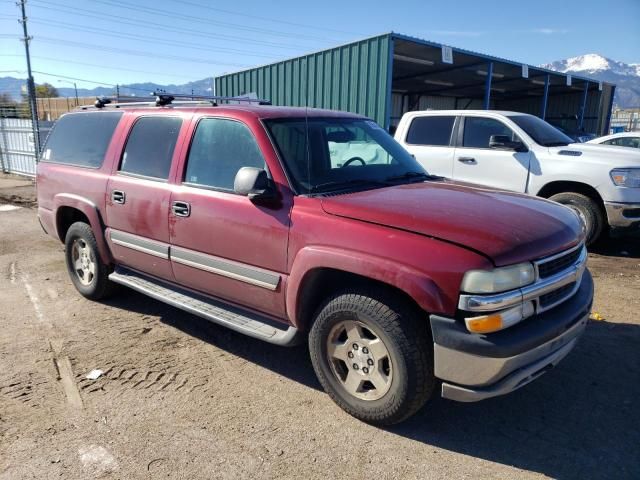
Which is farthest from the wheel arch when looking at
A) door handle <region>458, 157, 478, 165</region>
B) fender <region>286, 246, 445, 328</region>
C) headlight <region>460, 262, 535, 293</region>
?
fender <region>286, 246, 445, 328</region>

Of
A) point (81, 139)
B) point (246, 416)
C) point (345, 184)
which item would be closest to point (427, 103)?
point (81, 139)

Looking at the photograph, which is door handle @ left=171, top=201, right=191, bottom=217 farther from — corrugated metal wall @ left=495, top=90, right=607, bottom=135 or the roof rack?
corrugated metal wall @ left=495, top=90, right=607, bottom=135

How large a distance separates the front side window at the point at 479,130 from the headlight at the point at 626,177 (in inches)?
66.2

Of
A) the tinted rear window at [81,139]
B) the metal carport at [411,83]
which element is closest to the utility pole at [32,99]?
the metal carport at [411,83]

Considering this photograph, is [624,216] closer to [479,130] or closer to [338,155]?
[479,130]

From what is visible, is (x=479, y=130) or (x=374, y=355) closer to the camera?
(x=374, y=355)

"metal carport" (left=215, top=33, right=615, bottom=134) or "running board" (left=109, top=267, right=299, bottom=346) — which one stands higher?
"metal carport" (left=215, top=33, right=615, bottom=134)

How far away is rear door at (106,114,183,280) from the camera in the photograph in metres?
3.97

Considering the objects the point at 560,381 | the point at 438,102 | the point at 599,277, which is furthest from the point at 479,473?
the point at 438,102

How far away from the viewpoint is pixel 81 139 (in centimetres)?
498

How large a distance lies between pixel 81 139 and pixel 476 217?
4.05m

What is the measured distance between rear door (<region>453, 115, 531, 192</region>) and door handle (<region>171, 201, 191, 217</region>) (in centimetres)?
458

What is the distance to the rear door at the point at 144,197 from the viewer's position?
397cm

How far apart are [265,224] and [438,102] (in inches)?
969
